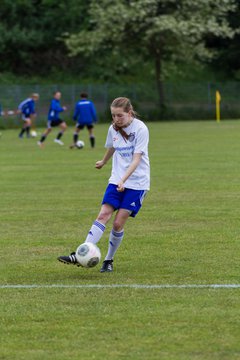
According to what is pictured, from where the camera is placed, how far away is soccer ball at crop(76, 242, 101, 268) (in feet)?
30.1

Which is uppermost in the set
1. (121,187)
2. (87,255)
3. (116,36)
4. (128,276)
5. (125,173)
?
(116,36)

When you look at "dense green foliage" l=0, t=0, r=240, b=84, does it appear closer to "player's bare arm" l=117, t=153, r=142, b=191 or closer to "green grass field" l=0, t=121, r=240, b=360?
"green grass field" l=0, t=121, r=240, b=360

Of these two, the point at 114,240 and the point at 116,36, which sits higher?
the point at 116,36

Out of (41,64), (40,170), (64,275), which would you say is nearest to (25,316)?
(64,275)

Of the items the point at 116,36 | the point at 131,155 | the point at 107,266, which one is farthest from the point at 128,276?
the point at 116,36

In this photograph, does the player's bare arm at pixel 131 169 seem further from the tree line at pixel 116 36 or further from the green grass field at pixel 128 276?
the tree line at pixel 116 36

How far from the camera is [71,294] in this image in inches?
331

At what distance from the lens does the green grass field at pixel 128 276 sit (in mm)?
6633

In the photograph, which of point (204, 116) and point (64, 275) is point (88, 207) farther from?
point (204, 116)

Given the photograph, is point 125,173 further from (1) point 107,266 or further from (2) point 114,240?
(1) point 107,266

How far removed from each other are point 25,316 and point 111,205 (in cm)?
226

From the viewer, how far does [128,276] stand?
9297mm

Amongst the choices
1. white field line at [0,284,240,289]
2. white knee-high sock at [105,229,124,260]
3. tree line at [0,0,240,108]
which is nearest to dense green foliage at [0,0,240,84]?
tree line at [0,0,240,108]

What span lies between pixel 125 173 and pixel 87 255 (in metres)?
0.89
